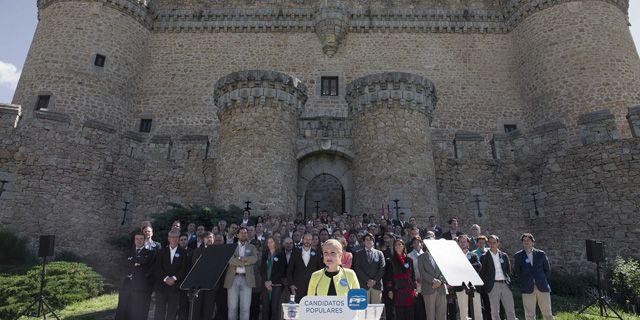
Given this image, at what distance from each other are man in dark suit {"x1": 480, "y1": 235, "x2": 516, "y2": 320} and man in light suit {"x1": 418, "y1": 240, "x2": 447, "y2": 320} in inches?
29.0

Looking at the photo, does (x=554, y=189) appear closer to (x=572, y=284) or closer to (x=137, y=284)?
(x=572, y=284)

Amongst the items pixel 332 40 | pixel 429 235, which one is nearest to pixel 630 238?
pixel 429 235

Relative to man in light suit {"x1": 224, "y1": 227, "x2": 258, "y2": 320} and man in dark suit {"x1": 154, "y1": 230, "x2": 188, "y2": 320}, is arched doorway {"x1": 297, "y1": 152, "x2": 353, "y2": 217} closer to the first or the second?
man in light suit {"x1": 224, "y1": 227, "x2": 258, "y2": 320}

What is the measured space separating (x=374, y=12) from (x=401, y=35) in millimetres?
1848

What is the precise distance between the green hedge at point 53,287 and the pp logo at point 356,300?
7.77 metres

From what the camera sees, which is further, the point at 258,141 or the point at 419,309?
the point at 258,141

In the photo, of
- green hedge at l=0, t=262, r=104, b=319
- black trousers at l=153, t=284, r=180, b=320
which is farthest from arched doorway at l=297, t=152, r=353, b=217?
black trousers at l=153, t=284, r=180, b=320

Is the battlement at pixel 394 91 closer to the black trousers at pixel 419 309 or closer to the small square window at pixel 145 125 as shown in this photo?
the black trousers at pixel 419 309

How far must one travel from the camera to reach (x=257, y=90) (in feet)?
41.4

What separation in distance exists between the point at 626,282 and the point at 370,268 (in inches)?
257

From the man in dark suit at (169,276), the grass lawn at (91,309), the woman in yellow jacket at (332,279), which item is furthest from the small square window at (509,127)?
the woman in yellow jacket at (332,279)

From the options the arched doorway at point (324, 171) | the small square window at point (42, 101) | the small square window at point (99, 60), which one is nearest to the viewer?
the arched doorway at point (324, 171)

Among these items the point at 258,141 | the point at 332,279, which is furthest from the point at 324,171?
the point at 332,279

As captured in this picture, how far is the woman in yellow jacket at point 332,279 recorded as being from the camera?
3.49 metres
